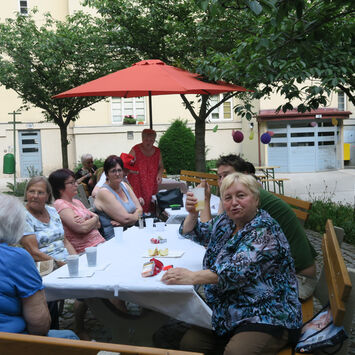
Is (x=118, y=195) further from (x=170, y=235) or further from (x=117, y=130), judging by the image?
(x=117, y=130)

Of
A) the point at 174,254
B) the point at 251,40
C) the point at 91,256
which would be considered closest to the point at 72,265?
the point at 91,256

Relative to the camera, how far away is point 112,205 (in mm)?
4801

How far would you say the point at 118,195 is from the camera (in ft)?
16.5

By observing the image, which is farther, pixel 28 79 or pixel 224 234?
pixel 28 79

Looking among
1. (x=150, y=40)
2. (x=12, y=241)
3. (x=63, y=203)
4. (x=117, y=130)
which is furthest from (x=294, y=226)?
(x=117, y=130)

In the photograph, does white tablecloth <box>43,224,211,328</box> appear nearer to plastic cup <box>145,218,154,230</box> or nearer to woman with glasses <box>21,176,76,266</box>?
woman with glasses <box>21,176,76,266</box>

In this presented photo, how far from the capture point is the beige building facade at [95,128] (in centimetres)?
2356

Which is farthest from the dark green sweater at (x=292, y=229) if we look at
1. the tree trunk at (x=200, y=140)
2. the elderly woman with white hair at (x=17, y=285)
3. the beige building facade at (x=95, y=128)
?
the beige building facade at (x=95, y=128)

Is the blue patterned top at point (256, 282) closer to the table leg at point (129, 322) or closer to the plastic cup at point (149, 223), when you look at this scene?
A: the table leg at point (129, 322)

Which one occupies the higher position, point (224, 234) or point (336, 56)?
point (336, 56)

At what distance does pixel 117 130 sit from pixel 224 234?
21.4m

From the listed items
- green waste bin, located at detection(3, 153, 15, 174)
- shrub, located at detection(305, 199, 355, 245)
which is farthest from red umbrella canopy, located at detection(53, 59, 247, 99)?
green waste bin, located at detection(3, 153, 15, 174)

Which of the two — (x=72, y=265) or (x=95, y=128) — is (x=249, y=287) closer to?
(x=72, y=265)

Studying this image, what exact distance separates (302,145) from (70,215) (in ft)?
61.2
